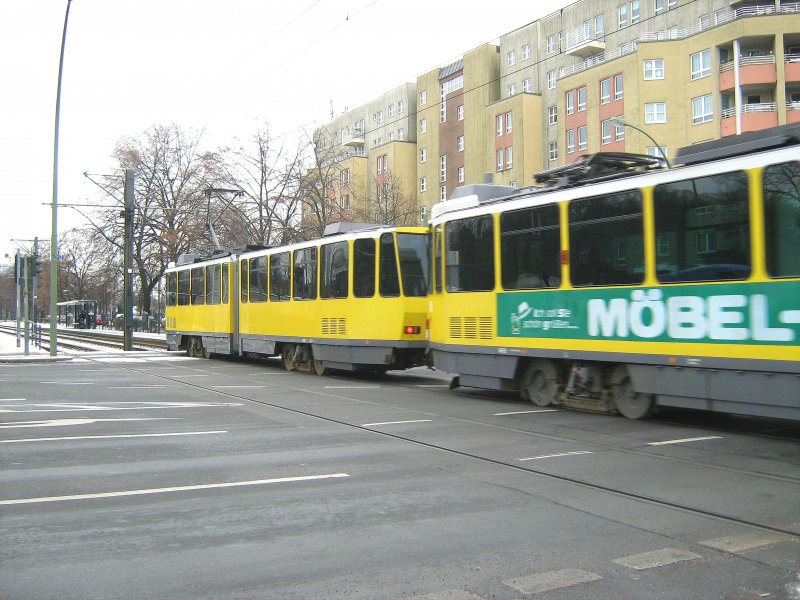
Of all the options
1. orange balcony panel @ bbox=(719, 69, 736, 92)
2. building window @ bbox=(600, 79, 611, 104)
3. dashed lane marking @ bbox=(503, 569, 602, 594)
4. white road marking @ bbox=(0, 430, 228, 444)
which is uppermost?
building window @ bbox=(600, 79, 611, 104)

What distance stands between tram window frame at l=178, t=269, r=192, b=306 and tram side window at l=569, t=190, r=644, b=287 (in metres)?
19.4

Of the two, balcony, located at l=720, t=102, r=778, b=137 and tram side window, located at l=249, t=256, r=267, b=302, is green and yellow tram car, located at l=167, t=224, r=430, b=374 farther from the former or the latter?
balcony, located at l=720, t=102, r=778, b=137

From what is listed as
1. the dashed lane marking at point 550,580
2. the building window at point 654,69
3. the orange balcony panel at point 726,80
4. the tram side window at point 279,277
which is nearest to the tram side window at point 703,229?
the dashed lane marking at point 550,580

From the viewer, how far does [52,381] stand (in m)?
17.3

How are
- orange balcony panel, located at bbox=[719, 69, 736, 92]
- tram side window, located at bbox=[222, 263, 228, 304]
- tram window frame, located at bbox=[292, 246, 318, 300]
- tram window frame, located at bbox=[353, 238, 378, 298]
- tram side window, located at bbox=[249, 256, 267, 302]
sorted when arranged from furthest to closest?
orange balcony panel, located at bbox=[719, 69, 736, 92] < tram side window, located at bbox=[222, 263, 228, 304] < tram side window, located at bbox=[249, 256, 267, 302] < tram window frame, located at bbox=[292, 246, 318, 300] < tram window frame, located at bbox=[353, 238, 378, 298]

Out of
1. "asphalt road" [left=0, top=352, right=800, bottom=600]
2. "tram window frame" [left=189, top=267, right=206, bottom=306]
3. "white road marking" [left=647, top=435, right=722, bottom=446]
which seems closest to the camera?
"asphalt road" [left=0, top=352, right=800, bottom=600]

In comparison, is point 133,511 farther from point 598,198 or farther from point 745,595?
point 598,198

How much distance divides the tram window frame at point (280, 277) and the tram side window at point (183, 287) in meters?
7.74

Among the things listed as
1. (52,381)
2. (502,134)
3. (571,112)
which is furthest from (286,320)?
(502,134)

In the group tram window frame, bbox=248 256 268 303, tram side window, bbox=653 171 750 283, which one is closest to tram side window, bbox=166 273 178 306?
tram window frame, bbox=248 256 268 303

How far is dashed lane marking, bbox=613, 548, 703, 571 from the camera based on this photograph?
15.1ft

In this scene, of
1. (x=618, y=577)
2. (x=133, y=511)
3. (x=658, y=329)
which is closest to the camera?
(x=618, y=577)

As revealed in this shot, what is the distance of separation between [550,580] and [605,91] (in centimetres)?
4685

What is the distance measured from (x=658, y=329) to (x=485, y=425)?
2644 millimetres
